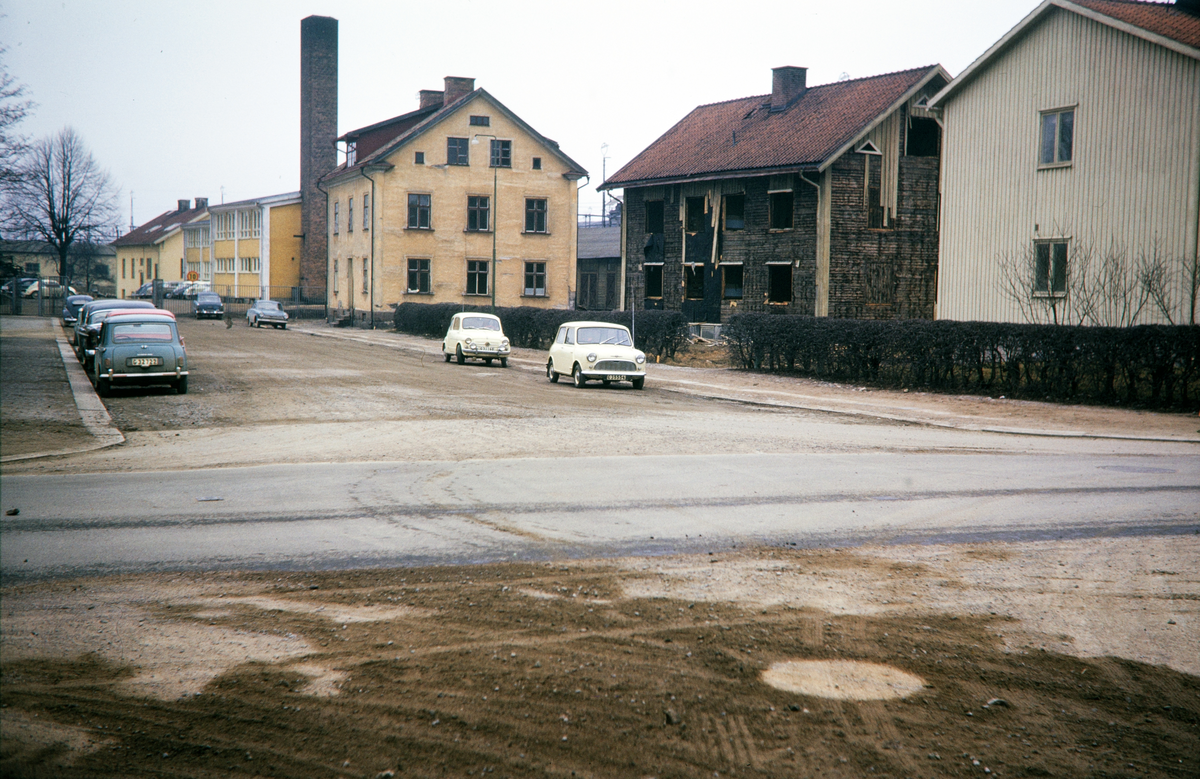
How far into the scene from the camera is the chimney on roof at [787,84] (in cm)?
4216

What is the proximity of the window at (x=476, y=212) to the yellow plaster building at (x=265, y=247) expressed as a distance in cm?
1797

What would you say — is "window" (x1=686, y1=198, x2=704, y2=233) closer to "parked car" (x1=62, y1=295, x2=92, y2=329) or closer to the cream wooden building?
the cream wooden building

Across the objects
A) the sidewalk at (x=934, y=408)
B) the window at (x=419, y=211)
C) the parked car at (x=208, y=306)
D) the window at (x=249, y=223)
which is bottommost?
the sidewalk at (x=934, y=408)

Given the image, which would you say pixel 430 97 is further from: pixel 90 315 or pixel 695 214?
pixel 90 315

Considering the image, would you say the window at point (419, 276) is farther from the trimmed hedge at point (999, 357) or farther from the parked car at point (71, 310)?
the trimmed hedge at point (999, 357)

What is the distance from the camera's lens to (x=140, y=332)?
20344mm

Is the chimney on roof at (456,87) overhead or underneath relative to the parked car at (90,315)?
overhead

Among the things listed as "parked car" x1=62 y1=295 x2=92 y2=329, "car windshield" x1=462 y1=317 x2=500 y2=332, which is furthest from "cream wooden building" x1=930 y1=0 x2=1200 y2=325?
"parked car" x1=62 y1=295 x2=92 y2=329

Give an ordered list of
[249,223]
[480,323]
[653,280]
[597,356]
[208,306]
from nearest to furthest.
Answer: [597,356] < [480,323] < [653,280] < [208,306] < [249,223]

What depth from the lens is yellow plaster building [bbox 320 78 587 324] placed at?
5272 centimetres

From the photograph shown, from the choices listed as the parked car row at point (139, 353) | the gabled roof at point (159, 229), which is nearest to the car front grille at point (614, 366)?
the parked car row at point (139, 353)

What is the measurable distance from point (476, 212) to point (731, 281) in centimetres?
1868

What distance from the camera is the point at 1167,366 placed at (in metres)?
18.0

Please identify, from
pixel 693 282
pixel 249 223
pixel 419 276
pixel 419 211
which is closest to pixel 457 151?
pixel 419 211
